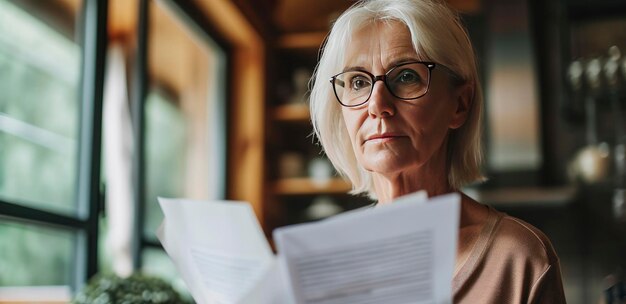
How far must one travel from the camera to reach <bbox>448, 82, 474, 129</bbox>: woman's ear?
1.09m

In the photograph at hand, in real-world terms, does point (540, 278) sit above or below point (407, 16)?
below

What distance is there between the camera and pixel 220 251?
900mm

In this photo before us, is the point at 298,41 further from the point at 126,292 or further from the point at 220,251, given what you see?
the point at 220,251

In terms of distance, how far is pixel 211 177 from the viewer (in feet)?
12.4

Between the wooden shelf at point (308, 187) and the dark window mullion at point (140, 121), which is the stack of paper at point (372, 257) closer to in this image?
the dark window mullion at point (140, 121)

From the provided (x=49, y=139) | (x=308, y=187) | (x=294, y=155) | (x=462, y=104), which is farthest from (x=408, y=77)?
(x=294, y=155)

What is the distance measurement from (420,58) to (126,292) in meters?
1.06

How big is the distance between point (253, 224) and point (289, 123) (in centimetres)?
353

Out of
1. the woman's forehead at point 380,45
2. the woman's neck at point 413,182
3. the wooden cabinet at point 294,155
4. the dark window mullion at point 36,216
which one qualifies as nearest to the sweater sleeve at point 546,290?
the woman's neck at point 413,182

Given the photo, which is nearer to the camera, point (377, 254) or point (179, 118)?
point (377, 254)

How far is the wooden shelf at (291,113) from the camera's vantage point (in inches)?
162

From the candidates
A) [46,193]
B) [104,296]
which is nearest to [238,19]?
[46,193]

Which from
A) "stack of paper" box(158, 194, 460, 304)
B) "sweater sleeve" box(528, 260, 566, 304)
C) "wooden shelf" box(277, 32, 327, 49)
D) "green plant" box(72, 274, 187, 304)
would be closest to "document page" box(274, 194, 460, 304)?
"stack of paper" box(158, 194, 460, 304)

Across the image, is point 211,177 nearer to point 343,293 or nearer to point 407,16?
point 407,16
